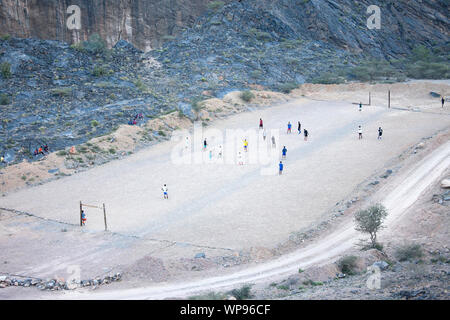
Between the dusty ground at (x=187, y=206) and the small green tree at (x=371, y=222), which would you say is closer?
the small green tree at (x=371, y=222)

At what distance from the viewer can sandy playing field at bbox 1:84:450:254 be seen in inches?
862

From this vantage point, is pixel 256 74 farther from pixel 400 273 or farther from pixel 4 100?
pixel 400 273

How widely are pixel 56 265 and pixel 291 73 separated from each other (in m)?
42.0

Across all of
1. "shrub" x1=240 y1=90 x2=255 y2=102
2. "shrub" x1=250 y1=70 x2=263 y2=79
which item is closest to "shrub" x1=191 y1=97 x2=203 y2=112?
"shrub" x1=240 y1=90 x2=255 y2=102

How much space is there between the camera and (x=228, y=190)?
87.4 ft

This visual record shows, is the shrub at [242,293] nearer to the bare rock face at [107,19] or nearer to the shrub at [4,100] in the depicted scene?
the shrub at [4,100]

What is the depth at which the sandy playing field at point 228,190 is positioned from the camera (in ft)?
71.9

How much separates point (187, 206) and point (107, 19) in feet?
133

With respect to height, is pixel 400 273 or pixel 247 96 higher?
pixel 247 96

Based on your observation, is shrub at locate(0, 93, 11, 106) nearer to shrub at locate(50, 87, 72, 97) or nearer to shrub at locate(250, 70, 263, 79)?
shrub at locate(50, 87, 72, 97)

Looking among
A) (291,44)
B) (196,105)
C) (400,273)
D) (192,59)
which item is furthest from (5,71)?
(400,273)

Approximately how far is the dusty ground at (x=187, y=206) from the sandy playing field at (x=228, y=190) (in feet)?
0.18

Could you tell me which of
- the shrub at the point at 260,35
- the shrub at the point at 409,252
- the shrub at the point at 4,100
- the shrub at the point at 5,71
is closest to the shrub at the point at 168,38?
the shrub at the point at 260,35
